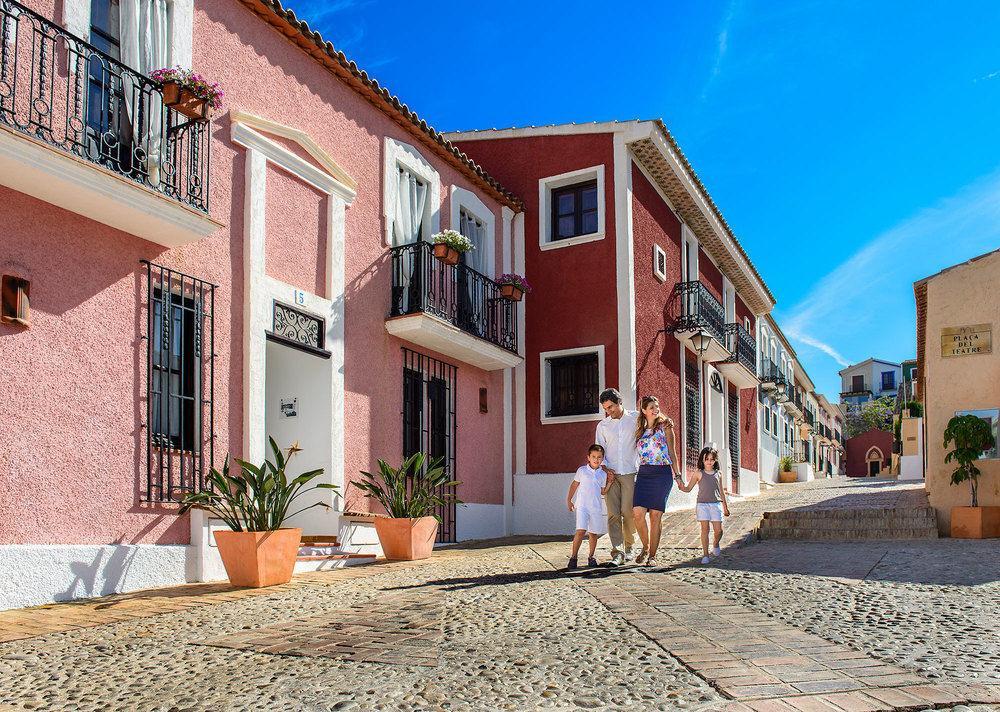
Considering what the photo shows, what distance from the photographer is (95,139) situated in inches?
313

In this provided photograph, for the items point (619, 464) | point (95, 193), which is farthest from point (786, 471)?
point (95, 193)

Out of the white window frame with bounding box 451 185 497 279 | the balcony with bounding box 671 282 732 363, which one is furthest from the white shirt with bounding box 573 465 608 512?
the balcony with bounding box 671 282 732 363

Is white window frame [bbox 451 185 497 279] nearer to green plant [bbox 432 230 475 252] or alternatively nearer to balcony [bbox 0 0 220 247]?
green plant [bbox 432 230 475 252]

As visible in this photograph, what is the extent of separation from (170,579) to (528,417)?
27.2 ft

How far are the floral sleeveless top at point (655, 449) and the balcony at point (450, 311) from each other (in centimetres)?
435

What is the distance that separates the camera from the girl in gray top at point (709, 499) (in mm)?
9188

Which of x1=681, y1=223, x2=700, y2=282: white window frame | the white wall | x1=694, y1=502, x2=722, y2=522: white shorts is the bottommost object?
the white wall

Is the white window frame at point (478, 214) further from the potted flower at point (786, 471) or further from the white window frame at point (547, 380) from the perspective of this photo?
the potted flower at point (786, 471)

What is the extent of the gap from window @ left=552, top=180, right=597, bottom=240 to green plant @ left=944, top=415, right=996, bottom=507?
6.71 m

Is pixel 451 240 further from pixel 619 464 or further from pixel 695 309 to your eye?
pixel 695 309

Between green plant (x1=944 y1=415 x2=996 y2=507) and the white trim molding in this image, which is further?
green plant (x1=944 y1=415 x2=996 y2=507)

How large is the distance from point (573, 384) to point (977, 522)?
653 cm

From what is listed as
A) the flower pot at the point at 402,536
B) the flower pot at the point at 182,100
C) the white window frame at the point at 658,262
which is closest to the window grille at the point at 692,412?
the white window frame at the point at 658,262

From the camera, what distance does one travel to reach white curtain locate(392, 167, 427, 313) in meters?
12.6
